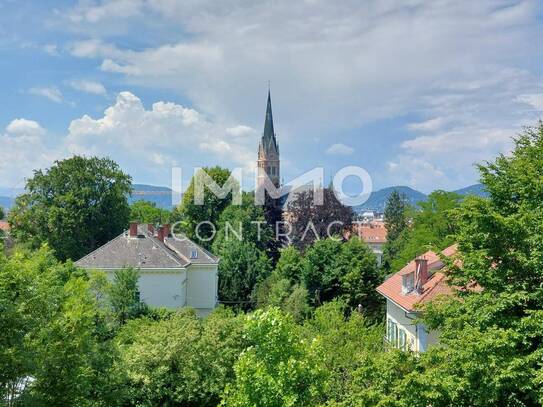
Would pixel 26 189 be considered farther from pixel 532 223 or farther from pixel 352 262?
pixel 532 223

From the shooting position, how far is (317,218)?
172 feet

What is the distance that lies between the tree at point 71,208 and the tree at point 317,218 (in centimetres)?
1876

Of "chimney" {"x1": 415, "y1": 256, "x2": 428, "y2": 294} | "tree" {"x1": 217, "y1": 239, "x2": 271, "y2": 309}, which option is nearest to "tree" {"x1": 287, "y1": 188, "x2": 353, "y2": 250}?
"tree" {"x1": 217, "y1": 239, "x2": 271, "y2": 309}

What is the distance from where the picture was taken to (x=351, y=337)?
70.7 feet

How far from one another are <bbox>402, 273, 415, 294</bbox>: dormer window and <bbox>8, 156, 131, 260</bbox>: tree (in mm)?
35097

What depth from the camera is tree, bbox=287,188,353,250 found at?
51.5 m

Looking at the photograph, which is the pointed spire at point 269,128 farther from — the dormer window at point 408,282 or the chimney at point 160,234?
the dormer window at point 408,282

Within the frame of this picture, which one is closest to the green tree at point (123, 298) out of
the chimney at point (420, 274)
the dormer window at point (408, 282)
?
the dormer window at point (408, 282)

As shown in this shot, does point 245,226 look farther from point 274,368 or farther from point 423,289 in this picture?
point 274,368

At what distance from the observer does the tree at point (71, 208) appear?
52625 millimetres

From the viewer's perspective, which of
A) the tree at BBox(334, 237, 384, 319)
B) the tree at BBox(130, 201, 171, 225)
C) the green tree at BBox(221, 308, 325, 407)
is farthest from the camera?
the tree at BBox(130, 201, 171, 225)

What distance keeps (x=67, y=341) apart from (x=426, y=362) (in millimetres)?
9651

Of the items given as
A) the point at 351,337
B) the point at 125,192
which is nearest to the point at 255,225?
the point at 125,192

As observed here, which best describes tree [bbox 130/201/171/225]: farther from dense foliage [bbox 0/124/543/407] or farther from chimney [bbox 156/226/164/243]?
dense foliage [bbox 0/124/543/407]
